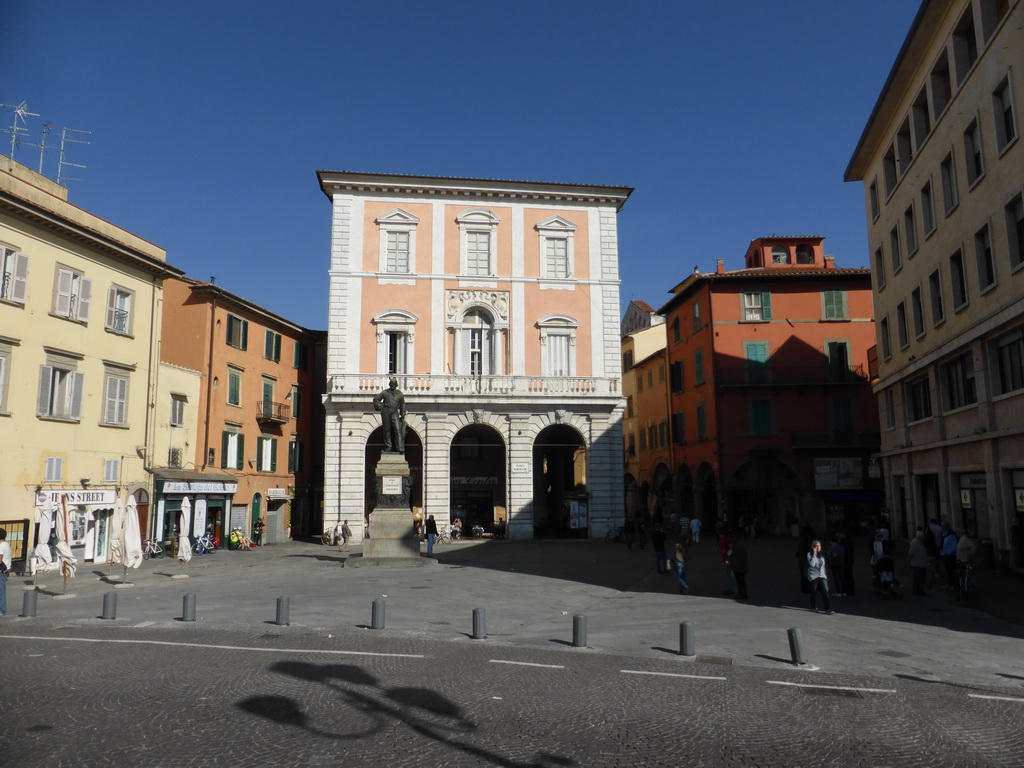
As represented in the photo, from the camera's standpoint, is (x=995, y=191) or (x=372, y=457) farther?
(x=372, y=457)

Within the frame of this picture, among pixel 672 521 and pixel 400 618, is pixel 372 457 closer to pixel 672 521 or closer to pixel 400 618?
pixel 672 521

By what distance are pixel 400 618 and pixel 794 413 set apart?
31.2 metres

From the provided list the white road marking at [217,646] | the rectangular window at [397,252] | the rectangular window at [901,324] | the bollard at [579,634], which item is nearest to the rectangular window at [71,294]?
the rectangular window at [397,252]

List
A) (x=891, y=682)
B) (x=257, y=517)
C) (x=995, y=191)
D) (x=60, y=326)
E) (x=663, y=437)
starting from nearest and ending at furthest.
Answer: (x=891, y=682) < (x=995, y=191) < (x=60, y=326) < (x=257, y=517) < (x=663, y=437)

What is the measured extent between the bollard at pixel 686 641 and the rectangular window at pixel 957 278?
16.7m

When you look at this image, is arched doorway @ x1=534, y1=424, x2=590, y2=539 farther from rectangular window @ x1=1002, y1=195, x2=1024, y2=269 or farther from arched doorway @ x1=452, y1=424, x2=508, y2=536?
rectangular window @ x1=1002, y1=195, x2=1024, y2=269

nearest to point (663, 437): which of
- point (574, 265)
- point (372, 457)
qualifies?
point (574, 265)

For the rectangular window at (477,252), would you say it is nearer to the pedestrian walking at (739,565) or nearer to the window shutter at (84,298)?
the window shutter at (84,298)

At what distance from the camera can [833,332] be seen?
42.0 m

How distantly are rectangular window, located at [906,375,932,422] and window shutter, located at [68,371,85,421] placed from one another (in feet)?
93.6

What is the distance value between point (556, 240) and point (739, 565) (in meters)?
25.7

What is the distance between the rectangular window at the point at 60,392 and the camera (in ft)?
82.6

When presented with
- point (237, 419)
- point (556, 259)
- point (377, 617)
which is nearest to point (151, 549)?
point (237, 419)

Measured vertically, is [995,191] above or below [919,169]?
below
